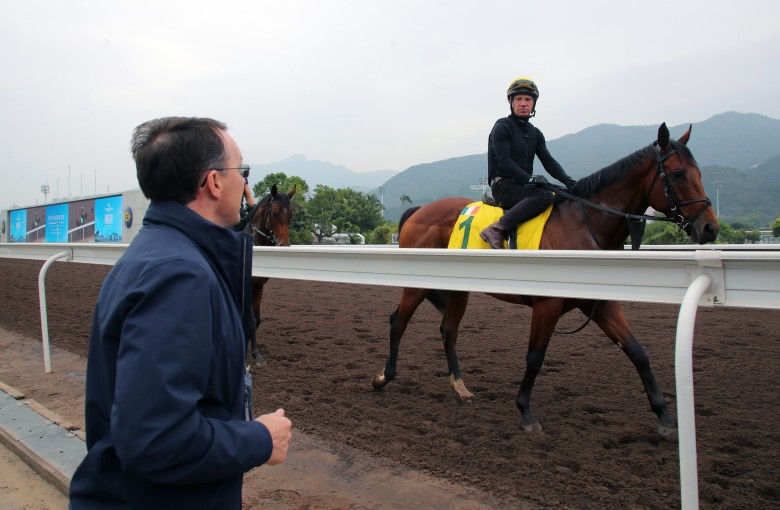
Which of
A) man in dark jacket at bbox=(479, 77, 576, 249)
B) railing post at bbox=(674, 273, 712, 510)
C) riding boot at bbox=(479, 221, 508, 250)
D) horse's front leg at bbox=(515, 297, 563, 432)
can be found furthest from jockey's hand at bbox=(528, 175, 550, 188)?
railing post at bbox=(674, 273, 712, 510)

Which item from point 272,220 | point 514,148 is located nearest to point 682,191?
point 514,148

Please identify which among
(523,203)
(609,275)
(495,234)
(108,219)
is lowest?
(609,275)

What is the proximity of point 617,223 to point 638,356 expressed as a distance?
990 mm

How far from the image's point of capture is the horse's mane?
12.3 feet

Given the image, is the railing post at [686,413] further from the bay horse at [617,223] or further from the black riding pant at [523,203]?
the black riding pant at [523,203]

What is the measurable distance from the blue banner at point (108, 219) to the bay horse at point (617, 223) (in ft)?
103

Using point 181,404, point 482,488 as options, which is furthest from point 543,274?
point 181,404

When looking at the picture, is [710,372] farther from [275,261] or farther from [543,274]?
[275,261]

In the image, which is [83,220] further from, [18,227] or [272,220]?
[272,220]

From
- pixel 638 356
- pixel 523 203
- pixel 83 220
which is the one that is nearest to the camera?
pixel 638 356

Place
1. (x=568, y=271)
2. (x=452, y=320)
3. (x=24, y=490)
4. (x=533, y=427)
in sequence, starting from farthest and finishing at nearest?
1. (x=452, y=320)
2. (x=533, y=427)
3. (x=24, y=490)
4. (x=568, y=271)

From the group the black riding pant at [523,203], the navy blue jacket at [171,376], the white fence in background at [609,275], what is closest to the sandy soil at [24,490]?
the white fence in background at [609,275]

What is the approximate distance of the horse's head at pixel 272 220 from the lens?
6.28 meters

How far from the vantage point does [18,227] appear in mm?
38469
